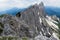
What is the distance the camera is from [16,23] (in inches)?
6486

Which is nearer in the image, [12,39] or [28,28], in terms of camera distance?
[12,39]

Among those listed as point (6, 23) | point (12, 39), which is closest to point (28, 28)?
point (6, 23)

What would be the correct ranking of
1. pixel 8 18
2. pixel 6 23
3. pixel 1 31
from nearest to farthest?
pixel 1 31
pixel 6 23
pixel 8 18

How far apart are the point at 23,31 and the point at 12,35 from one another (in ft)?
50.0

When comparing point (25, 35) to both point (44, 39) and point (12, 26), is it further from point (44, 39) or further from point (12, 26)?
point (44, 39)

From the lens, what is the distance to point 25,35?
6324 inches

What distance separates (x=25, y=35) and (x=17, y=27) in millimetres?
9074

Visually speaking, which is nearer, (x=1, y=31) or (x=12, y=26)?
(x=1, y=31)

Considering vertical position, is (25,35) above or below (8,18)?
below

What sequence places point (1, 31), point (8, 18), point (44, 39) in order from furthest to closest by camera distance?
point (8, 18), point (1, 31), point (44, 39)

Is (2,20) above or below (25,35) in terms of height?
above

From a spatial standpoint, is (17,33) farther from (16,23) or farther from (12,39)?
(12,39)

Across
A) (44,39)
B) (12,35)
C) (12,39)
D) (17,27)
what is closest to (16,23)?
(17,27)

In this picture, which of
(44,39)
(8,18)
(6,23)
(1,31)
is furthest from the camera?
(8,18)
